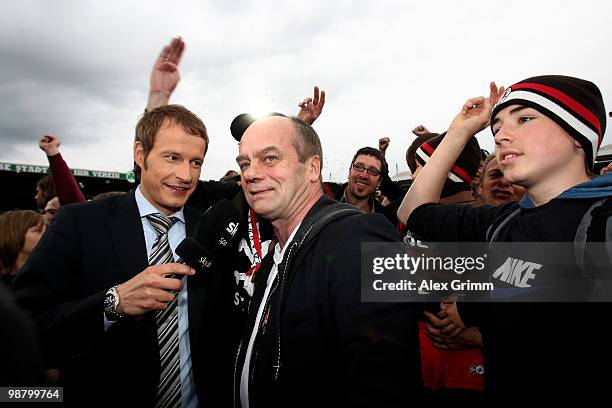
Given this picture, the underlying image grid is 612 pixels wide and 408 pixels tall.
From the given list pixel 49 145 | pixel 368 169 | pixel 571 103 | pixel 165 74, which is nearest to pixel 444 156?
pixel 571 103

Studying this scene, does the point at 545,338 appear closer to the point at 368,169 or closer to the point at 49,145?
the point at 368,169

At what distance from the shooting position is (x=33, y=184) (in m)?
29.2

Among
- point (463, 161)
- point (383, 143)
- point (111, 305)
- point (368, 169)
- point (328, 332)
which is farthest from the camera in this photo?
point (383, 143)

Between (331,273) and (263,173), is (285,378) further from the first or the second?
(263,173)

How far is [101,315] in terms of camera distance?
192cm

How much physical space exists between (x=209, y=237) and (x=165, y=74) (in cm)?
197

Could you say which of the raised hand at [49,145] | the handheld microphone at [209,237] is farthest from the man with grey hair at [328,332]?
the raised hand at [49,145]

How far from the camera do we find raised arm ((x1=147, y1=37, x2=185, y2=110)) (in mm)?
3273

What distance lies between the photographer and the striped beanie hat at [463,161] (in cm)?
311

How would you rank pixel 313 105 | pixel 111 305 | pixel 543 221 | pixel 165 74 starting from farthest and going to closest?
pixel 313 105
pixel 165 74
pixel 111 305
pixel 543 221

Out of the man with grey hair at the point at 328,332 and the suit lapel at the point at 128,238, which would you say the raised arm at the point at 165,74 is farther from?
the man with grey hair at the point at 328,332

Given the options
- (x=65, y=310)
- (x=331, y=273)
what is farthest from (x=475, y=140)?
(x=65, y=310)

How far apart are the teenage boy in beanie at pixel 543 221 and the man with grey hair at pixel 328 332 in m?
0.49

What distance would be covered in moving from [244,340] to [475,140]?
2.83 metres
